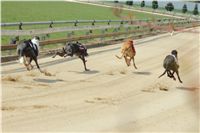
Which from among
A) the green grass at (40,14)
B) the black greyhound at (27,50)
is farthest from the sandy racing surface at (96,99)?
the green grass at (40,14)

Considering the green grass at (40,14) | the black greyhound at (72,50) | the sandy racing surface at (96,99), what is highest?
the green grass at (40,14)

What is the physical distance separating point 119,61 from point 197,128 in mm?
8124

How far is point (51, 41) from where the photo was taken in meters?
16.9

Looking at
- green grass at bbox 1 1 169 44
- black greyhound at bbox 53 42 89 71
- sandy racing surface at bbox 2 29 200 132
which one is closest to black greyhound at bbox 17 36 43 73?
sandy racing surface at bbox 2 29 200 132

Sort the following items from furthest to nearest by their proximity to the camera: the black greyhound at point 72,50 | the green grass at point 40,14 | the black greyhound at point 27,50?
the green grass at point 40,14, the black greyhound at point 72,50, the black greyhound at point 27,50

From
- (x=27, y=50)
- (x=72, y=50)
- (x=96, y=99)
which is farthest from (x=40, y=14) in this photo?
(x=96, y=99)

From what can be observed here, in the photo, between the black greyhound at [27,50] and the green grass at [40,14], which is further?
the green grass at [40,14]

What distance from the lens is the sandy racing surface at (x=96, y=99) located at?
7566mm

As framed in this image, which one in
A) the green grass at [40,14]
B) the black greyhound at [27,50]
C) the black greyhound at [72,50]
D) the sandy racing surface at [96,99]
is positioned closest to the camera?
the sandy racing surface at [96,99]

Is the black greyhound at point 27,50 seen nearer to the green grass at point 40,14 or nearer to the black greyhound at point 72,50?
the black greyhound at point 72,50

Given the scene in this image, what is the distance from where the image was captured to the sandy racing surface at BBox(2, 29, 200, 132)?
7.57 m

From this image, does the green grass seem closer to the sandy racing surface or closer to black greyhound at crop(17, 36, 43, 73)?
the sandy racing surface

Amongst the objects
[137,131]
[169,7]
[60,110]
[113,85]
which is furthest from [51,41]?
[169,7]

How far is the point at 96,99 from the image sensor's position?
31.1 feet
